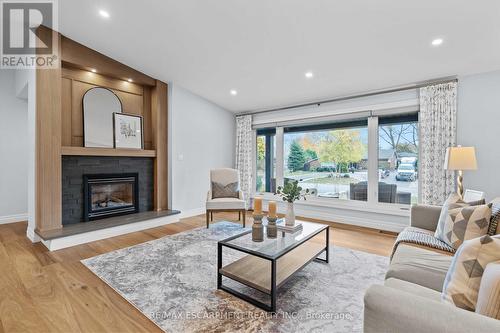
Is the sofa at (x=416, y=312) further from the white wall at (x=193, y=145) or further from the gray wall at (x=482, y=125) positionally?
the white wall at (x=193, y=145)

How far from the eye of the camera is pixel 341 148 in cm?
452

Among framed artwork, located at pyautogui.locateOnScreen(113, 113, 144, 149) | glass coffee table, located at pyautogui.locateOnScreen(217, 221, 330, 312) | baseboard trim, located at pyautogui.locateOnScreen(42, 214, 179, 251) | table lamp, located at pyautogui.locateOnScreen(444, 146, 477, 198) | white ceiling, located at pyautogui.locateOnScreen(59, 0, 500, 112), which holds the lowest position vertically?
baseboard trim, located at pyautogui.locateOnScreen(42, 214, 179, 251)

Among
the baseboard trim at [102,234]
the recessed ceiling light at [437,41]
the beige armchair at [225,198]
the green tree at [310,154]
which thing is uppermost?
the recessed ceiling light at [437,41]

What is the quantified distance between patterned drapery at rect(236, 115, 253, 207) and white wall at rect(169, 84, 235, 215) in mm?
363

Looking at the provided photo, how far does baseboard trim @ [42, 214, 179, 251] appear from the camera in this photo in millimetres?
3055

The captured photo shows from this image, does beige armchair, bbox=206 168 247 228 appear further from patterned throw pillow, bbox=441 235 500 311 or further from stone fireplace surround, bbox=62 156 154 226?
patterned throw pillow, bbox=441 235 500 311

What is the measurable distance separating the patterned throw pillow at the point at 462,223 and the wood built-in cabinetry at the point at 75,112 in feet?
13.8

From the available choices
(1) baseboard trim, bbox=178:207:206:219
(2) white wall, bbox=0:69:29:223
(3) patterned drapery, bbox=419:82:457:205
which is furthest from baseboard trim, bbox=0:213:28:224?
(3) patterned drapery, bbox=419:82:457:205

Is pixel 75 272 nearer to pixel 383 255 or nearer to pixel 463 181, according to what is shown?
pixel 383 255

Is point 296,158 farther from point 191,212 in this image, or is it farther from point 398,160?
point 191,212

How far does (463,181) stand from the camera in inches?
132

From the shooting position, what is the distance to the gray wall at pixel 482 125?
316 cm

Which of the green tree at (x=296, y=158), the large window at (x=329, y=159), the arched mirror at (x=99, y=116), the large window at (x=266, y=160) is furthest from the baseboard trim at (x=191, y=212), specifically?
the green tree at (x=296, y=158)

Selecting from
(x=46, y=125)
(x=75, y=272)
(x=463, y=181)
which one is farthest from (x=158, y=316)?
(x=463, y=181)
